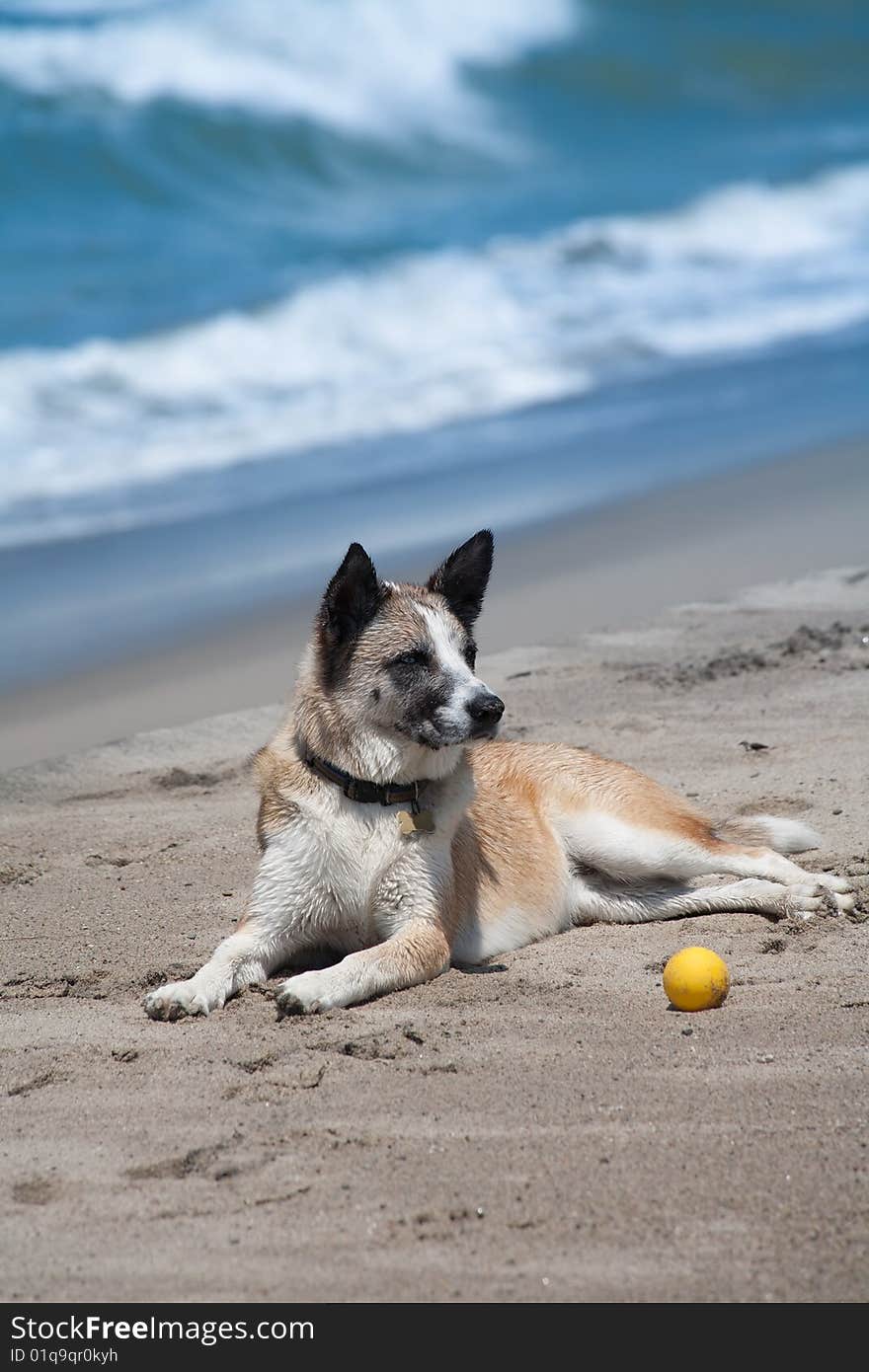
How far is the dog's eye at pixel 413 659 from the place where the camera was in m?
5.98

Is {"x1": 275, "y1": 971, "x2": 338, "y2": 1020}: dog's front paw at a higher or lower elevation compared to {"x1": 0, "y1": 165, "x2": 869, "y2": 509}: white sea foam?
lower

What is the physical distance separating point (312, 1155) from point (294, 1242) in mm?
482

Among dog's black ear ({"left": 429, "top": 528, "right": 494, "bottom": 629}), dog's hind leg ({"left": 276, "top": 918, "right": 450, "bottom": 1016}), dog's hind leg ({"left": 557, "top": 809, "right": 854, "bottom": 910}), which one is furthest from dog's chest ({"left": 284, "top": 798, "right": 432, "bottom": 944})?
dog's hind leg ({"left": 557, "top": 809, "right": 854, "bottom": 910})

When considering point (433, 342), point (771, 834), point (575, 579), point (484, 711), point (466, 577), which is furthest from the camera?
point (433, 342)

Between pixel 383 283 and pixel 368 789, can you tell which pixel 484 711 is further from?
pixel 383 283

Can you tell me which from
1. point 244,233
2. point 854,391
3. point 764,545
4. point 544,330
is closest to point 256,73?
point 244,233

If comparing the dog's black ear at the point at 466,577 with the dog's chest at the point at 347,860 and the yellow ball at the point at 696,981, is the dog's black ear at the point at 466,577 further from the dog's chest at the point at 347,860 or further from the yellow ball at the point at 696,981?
the yellow ball at the point at 696,981

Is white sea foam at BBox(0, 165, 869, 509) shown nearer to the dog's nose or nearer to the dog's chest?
the dog's chest

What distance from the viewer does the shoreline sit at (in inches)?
422

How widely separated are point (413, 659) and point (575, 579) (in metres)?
7.64

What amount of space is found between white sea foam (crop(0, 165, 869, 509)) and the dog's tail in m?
13.3

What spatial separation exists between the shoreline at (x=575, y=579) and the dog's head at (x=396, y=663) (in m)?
4.36

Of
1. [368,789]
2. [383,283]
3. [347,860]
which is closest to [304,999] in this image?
[347,860]

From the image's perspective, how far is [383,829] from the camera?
5938 millimetres
